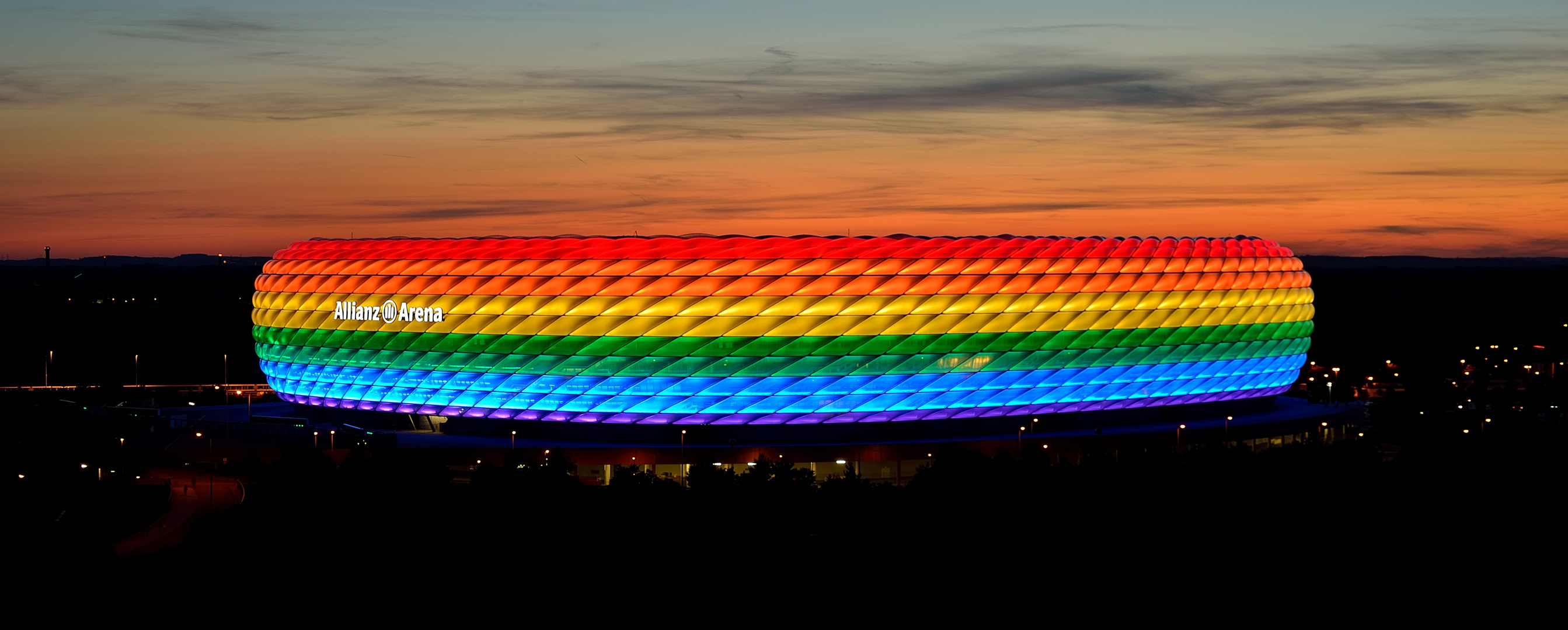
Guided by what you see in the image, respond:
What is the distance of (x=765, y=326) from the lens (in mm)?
61500

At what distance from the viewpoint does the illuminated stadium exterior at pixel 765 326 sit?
61656 mm

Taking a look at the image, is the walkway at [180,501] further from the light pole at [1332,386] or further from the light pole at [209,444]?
the light pole at [1332,386]

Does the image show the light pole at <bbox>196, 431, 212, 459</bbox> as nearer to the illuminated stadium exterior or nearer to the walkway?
the walkway

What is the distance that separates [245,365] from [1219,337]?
326 feet

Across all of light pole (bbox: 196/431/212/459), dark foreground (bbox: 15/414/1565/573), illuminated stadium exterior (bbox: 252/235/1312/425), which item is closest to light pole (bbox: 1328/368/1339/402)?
illuminated stadium exterior (bbox: 252/235/1312/425)

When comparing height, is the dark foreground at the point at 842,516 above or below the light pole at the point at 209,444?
below

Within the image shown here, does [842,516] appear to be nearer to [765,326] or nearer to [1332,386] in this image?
[765,326]

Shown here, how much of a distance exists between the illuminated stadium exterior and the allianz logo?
0.09 m

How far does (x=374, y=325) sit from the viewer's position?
2628 inches

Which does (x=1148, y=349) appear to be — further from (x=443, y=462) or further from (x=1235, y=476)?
(x=443, y=462)

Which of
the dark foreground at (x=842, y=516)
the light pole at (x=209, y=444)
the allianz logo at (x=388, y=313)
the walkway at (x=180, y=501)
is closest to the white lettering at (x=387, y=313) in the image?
the allianz logo at (x=388, y=313)

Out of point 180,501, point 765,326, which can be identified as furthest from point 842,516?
point 180,501

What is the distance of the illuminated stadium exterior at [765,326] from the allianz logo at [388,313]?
0.09m

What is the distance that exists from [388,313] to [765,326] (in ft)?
51.2
